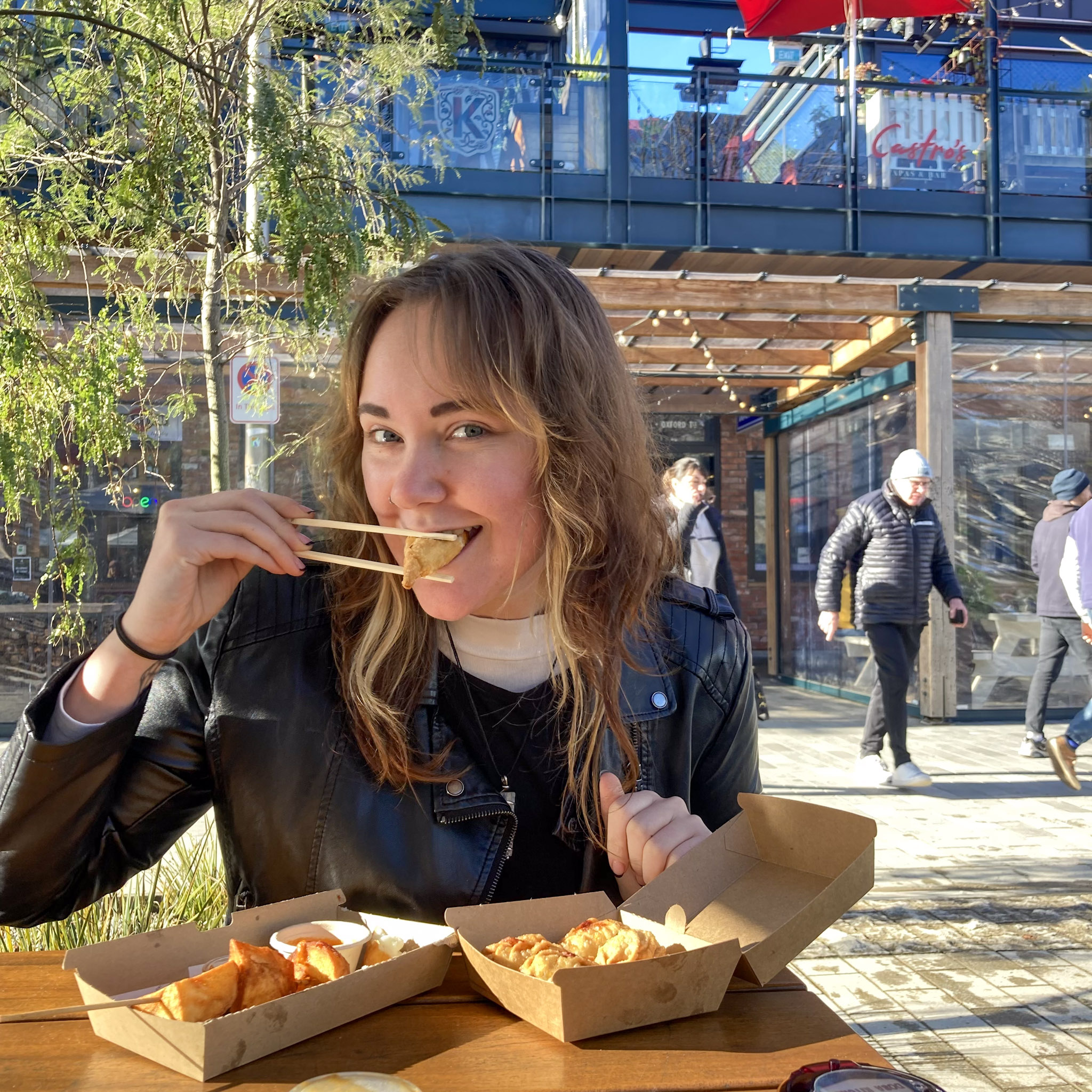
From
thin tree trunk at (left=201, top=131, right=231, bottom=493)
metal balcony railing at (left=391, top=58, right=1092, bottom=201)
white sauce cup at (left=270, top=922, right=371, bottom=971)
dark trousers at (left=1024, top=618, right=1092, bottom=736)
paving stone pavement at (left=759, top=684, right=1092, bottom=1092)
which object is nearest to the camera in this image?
white sauce cup at (left=270, top=922, right=371, bottom=971)

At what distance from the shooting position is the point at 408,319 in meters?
1.80

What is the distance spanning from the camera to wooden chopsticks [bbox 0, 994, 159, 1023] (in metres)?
1.00

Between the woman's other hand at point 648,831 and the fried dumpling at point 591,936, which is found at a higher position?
the woman's other hand at point 648,831

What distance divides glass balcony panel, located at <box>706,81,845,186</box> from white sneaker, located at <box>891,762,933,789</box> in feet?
16.7

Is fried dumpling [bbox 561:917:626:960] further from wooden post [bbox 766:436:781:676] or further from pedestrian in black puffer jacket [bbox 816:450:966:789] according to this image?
wooden post [bbox 766:436:781:676]

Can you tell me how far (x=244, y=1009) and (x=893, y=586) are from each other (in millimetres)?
6628

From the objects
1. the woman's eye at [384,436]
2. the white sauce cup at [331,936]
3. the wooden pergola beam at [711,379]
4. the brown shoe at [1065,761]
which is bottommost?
the brown shoe at [1065,761]

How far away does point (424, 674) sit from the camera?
181cm

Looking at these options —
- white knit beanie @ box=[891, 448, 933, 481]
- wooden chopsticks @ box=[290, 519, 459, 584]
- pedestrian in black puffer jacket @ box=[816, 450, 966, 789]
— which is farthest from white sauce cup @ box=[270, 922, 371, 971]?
white knit beanie @ box=[891, 448, 933, 481]

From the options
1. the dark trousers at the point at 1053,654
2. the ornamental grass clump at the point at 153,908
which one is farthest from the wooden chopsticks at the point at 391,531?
the dark trousers at the point at 1053,654

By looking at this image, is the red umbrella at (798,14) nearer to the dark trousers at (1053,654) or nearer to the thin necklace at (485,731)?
the dark trousers at (1053,654)

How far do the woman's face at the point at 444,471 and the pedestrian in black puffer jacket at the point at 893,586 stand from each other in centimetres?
562

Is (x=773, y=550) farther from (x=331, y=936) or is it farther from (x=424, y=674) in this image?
(x=331, y=936)

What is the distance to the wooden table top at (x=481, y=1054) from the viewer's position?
0.96 m
